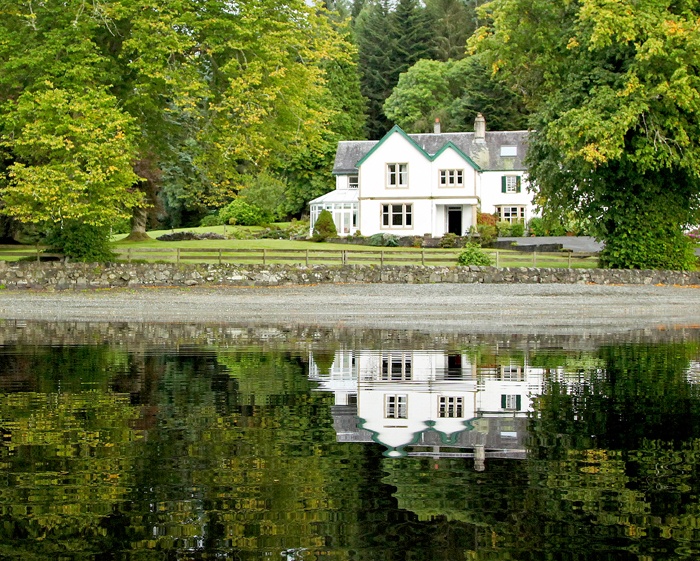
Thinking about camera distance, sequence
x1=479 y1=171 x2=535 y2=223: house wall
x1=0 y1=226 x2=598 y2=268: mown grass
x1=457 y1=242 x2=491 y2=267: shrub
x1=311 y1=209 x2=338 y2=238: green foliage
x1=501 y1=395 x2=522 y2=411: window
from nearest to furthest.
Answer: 1. x1=501 y1=395 x2=522 y2=411: window
2. x1=0 y1=226 x2=598 y2=268: mown grass
3. x1=457 y1=242 x2=491 y2=267: shrub
4. x1=311 y1=209 x2=338 y2=238: green foliage
5. x1=479 y1=171 x2=535 y2=223: house wall

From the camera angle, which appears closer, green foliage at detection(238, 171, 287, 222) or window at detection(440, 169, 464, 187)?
window at detection(440, 169, 464, 187)

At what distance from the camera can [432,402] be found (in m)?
11.0

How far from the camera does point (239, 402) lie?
11.2 metres

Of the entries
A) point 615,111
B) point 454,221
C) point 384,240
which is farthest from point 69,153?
point 454,221

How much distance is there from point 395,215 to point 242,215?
561 inches

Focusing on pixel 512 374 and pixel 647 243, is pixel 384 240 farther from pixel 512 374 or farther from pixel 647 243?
pixel 512 374

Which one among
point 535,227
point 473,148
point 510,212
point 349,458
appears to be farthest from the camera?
point 473,148

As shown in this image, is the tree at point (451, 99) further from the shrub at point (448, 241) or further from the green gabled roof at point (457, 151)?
the shrub at point (448, 241)

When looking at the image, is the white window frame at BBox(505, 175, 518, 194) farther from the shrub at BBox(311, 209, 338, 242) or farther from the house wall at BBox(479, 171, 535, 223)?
the shrub at BBox(311, 209, 338, 242)

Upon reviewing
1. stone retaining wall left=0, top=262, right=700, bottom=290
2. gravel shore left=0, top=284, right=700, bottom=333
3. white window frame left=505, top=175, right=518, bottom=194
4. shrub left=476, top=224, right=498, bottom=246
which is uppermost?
white window frame left=505, top=175, right=518, bottom=194

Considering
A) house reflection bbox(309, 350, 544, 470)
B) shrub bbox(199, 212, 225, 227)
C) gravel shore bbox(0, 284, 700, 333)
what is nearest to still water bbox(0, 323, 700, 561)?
house reflection bbox(309, 350, 544, 470)

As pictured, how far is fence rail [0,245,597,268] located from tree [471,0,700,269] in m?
4.15

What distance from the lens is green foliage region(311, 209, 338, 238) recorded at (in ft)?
231

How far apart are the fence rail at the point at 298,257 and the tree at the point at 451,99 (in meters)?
37.7
